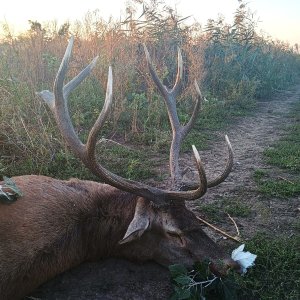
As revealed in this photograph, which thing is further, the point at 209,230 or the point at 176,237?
the point at 209,230

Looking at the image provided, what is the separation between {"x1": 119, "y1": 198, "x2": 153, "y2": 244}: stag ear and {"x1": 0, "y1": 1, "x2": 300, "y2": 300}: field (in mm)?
436

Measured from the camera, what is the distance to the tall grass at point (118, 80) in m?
5.20

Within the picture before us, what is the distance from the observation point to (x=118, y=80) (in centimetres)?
736

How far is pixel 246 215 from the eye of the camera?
427 centimetres

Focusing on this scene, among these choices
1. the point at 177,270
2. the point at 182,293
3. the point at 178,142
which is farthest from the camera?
the point at 178,142

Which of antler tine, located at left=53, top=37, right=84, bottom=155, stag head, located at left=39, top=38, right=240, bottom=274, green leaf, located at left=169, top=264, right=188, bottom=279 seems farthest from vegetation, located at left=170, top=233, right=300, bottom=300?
antler tine, located at left=53, top=37, right=84, bottom=155

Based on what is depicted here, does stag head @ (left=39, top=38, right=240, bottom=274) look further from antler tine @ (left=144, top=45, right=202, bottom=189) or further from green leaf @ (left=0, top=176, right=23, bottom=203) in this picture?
green leaf @ (left=0, top=176, right=23, bottom=203)

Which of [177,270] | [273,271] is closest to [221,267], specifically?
[177,270]

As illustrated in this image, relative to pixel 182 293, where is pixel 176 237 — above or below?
above

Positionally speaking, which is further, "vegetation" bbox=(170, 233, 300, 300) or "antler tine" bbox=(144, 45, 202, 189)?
"antler tine" bbox=(144, 45, 202, 189)

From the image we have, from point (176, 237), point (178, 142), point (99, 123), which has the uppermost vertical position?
point (99, 123)

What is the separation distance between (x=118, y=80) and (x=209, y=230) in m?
4.04

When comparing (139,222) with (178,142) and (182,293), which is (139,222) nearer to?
(182,293)

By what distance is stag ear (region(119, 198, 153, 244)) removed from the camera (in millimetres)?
2883
